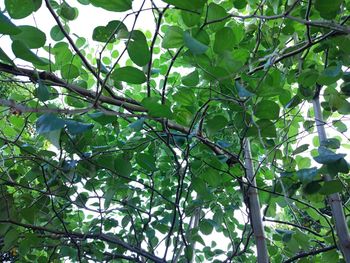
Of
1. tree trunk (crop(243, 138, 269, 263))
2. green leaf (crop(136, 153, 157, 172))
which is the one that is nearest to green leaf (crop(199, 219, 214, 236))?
tree trunk (crop(243, 138, 269, 263))

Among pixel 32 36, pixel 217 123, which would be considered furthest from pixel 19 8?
pixel 217 123

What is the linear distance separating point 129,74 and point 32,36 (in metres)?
0.16

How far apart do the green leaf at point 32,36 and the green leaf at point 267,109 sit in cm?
39

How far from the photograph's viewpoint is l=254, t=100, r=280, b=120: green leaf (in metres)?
0.69

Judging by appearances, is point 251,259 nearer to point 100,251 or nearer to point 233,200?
point 233,200

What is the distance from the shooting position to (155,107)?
0.61 metres

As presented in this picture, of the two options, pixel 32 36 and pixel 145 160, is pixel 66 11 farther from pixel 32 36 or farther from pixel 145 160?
pixel 145 160

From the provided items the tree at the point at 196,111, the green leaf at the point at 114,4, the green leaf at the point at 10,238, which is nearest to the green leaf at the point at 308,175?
the tree at the point at 196,111

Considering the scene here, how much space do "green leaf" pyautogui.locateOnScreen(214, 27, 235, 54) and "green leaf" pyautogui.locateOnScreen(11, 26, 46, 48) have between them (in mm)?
273

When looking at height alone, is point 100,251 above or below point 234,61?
below

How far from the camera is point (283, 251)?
112cm

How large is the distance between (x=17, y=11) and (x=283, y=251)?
96 cm

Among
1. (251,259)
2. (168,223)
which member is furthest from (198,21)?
(251,259)

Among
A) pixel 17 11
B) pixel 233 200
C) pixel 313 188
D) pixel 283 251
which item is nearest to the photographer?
pixel 17 11
